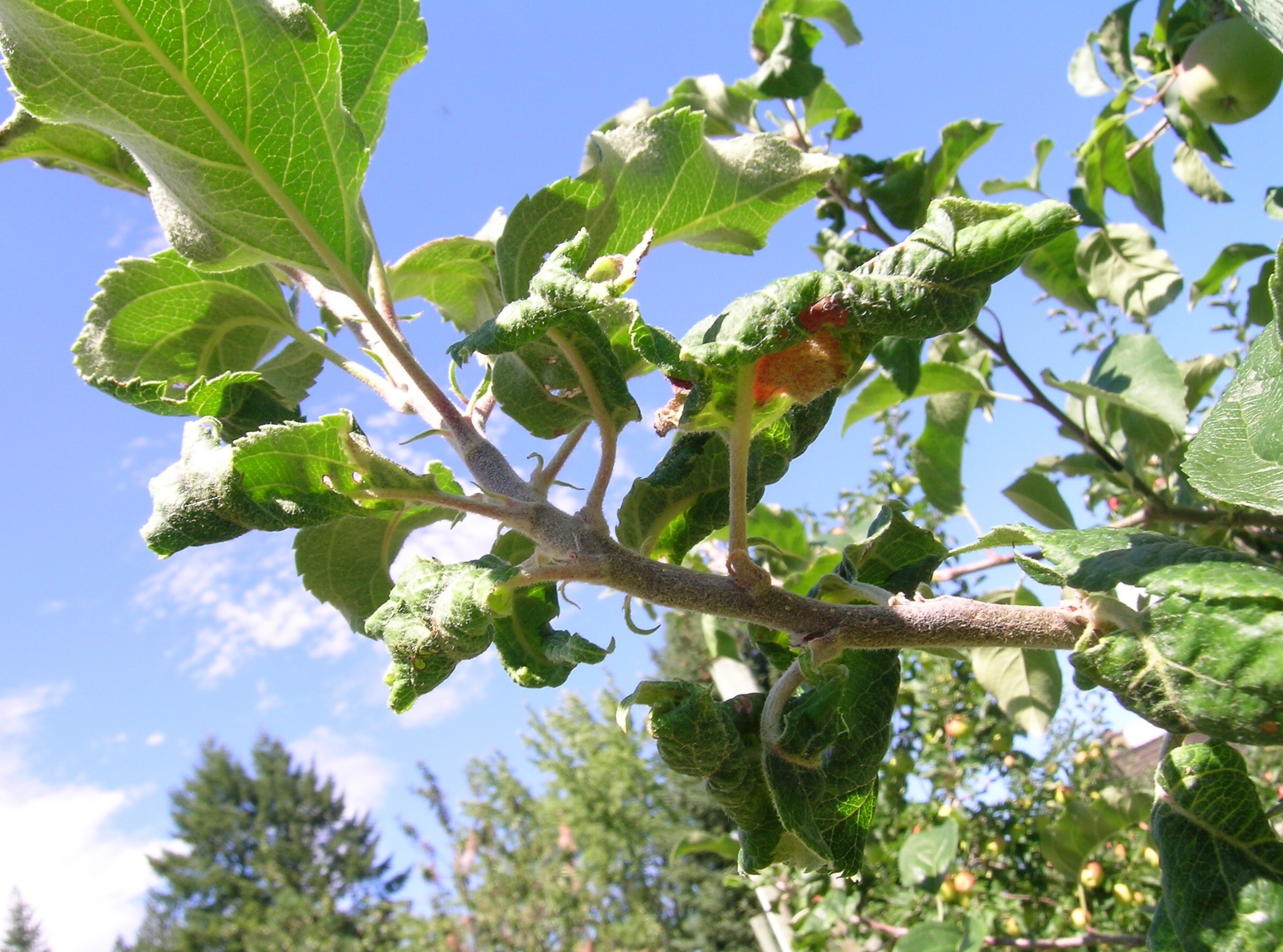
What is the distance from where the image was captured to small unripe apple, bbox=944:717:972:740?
4711 millimetres

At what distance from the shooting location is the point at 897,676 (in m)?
1.07

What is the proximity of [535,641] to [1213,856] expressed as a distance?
0.66m

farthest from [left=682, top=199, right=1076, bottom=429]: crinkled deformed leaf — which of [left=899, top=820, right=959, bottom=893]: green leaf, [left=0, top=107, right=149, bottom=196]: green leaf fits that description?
[left=899, top=820, right=959, bottom=893]: green leaf

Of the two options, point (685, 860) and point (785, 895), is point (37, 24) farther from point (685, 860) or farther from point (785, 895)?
point (685, 860)

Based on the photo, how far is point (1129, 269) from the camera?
2816 mm

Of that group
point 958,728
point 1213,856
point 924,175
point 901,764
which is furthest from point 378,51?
point 958,728

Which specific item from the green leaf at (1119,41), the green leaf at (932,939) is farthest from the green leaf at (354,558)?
the green leaf at (1119,41)

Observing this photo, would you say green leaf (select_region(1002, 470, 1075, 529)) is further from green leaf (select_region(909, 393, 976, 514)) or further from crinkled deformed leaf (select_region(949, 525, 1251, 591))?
crinkled deformed leaf (select_region(949, 525, 1251, 591))

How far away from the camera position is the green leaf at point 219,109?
2.71 ft

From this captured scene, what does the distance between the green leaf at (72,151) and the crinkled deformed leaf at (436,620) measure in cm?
82

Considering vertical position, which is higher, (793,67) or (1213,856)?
(793,67)

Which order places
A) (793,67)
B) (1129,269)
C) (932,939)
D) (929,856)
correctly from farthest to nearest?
(929,856) → (1129,269) → (932,939) → (793,67)

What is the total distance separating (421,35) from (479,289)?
1.38ft

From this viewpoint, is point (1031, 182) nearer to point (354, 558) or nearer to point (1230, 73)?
point (1230, 73)
